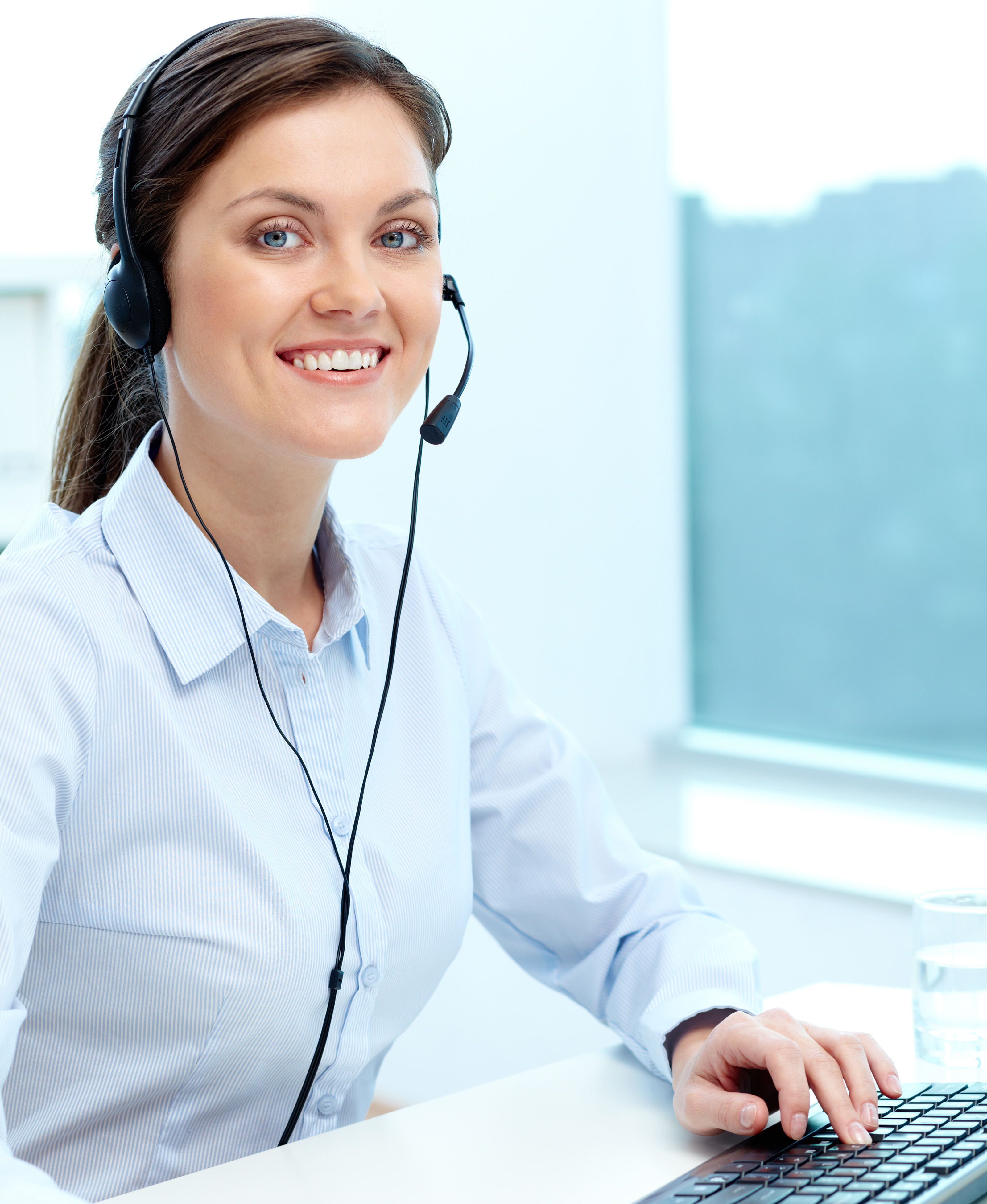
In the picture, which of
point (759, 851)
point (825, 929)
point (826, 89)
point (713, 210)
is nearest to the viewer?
point (825, 929)

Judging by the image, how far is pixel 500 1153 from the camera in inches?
34.5

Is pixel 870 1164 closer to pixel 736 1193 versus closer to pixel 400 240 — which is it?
pixel 736 1193

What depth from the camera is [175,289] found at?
1.07 metres

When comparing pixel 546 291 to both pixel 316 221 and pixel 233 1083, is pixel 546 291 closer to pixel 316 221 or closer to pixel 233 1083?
pixel 316 221

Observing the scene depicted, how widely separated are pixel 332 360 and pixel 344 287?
0.20ft

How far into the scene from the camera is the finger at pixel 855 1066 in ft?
2.86

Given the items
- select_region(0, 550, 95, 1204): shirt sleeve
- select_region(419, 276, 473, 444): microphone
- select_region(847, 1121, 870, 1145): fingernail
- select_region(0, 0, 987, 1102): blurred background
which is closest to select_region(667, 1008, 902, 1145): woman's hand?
select_region(847, 1121, 870, 1145): fingernail

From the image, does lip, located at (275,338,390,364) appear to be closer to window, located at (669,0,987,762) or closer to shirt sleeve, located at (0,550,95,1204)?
shirt sleeve, located at (0,550,95,1204)

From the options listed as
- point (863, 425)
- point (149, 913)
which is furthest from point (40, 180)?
point (149, 913)

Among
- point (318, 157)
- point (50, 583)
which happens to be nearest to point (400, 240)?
point (318, 157)

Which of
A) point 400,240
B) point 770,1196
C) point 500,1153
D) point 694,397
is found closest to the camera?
point 770,1196

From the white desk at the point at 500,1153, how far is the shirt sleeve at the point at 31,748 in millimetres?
154

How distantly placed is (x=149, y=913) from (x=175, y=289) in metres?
0.48

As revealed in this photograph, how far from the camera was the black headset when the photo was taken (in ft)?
3.28
